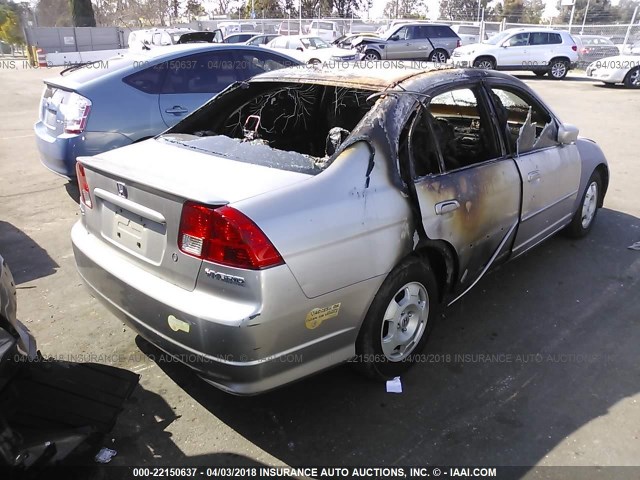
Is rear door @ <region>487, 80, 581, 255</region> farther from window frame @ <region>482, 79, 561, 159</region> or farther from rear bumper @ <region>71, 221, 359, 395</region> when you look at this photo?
rear bumper @ <region>71, 221, 359, 395</region>

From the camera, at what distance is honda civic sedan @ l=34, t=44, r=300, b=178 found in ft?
17.6

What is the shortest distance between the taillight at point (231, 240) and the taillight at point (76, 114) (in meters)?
3.73

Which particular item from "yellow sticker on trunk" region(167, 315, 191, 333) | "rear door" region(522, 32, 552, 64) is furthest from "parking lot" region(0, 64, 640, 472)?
"rear door" region(522, 32, 552, 64)

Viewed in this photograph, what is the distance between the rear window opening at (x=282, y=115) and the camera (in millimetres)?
3578

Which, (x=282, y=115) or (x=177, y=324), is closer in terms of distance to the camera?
(x=177, y=324)

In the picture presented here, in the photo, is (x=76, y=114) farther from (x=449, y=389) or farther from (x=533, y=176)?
(x=449, y=389)

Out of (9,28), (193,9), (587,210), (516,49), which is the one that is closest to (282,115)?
(587,210)

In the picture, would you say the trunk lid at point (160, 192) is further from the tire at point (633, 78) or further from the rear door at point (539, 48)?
the rear door at point (539, 48)

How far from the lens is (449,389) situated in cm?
295

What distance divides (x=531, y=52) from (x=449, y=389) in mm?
20052

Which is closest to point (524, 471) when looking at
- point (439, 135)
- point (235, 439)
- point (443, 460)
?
point (443, 460)

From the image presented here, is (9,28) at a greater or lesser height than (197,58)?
lesser

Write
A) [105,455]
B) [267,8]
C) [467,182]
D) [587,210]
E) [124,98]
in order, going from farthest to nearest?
[267,8] → [124,98] → [587,210] → [467,182] → [105,455]

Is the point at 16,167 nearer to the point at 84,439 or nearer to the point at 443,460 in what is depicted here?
the point at 84,439
